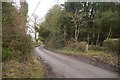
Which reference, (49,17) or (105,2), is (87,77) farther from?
(49,17)

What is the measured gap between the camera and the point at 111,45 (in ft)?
34.9

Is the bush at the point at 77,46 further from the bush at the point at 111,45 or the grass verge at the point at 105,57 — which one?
the bush at the point at 111,45

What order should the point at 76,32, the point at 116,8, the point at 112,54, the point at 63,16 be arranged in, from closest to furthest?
the point at 116,8
the point at 112,54
the point at 76,32
the point at 63,16

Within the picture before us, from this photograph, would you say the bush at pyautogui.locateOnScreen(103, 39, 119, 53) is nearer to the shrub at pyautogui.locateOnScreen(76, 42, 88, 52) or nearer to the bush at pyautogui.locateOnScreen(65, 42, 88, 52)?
the shrub at pyautogui.locateOnScreen(76, 42, 88, 52)

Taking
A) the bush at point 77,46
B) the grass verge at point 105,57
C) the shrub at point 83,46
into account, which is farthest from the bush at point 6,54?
the bush at point 77,46

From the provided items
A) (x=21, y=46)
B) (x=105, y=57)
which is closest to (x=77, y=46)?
(x=105, y=57)

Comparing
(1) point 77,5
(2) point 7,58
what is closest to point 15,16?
(2) point 7,58

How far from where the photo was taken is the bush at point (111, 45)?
10.0 meters

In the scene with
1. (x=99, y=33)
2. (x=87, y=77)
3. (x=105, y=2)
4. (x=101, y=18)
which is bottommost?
(x=87, y=77)

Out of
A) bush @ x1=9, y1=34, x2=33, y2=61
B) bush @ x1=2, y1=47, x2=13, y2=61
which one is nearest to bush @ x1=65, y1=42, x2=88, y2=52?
bush @ x1=9, y1=34, x2=33, y2=61

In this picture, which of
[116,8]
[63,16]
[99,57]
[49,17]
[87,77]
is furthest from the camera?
[49,17]

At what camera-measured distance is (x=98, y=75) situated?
8180 millimetres

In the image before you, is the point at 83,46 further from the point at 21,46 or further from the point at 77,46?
the point at 21,46

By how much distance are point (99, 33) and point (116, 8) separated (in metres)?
2.04
